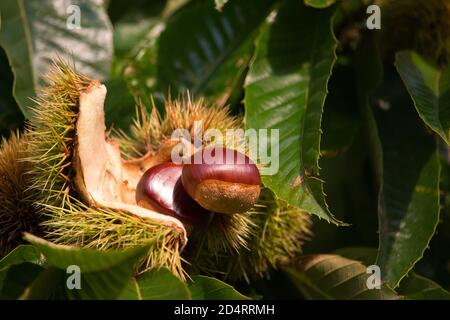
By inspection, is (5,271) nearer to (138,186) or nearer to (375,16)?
(138,186)

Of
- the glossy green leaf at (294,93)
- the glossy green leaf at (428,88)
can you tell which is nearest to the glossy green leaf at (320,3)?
the glossy green leaf at (294,93)

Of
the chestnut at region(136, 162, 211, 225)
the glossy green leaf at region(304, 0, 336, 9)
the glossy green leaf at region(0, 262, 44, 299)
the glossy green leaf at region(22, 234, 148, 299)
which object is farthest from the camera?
the glossy green leaf at region(304, 0, 336, 9)

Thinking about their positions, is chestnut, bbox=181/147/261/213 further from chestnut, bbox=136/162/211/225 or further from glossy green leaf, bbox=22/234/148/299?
glossy green leaf, bbox=22/234/148/299

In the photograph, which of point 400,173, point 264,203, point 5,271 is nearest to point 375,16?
point 400,173

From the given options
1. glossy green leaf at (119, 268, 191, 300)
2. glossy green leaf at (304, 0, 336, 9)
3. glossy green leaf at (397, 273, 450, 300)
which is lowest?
glossy green leaf at (397, 273, 450, 300)

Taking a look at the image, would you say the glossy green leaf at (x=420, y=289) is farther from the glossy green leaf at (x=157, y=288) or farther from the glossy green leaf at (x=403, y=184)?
the glossy green leaf at (x=157, y=288)

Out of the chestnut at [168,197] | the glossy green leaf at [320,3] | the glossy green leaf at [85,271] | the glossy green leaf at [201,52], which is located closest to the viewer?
the glossy green leaf at [85,271]

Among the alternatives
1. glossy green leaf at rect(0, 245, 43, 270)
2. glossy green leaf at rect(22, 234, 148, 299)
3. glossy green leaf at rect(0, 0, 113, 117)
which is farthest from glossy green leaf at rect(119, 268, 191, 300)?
glossy green leaf at rect(0, 0, 113, 117)
